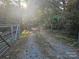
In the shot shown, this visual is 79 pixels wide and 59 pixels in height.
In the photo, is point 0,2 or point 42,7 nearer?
point 0,2

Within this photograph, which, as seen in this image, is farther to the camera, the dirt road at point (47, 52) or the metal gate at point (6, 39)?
the metal gate at point (6, 39)

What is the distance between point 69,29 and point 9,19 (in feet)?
22.3

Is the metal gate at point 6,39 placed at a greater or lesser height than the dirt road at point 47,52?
greater

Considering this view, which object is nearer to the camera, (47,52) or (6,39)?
(47,52)

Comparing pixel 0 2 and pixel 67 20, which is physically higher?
pixel 0 2

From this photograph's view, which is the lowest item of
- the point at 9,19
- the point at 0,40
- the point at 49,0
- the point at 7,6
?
the point at 0,40

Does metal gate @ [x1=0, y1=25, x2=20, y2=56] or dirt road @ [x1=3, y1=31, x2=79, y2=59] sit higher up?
metal gate @ [x1=0, y1=25, x2=20, y2=56]

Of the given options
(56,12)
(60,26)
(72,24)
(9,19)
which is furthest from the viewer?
(56,12)

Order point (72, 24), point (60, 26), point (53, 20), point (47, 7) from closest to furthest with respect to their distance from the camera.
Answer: point (72, 24) → point (60, 26) → point (53, 20) → point (47, 7)

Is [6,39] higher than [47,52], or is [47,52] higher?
[6,39]

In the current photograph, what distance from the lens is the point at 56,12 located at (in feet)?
102

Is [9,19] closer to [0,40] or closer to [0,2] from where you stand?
[0,2]

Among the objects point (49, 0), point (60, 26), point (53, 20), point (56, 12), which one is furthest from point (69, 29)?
point (49, 0)

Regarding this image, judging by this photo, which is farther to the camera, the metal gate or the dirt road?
the metal gate
